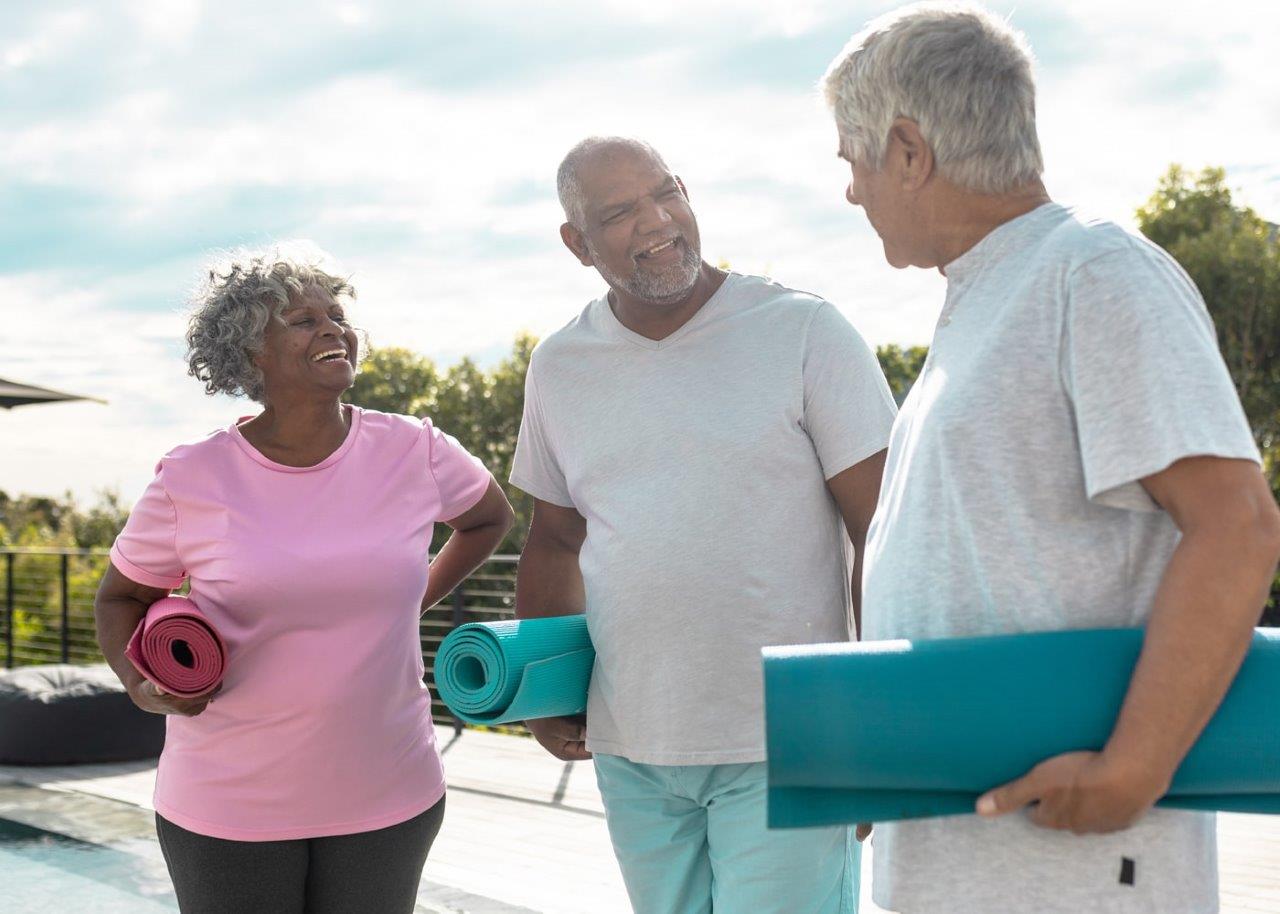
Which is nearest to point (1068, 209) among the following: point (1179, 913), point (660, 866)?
point (1179, 913)

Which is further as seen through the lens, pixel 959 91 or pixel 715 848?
pixel 715 848

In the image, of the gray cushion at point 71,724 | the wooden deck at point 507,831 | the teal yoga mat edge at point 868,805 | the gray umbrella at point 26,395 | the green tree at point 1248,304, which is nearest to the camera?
the teal yoga mat edge at point 868,805

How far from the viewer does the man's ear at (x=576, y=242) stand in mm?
1990

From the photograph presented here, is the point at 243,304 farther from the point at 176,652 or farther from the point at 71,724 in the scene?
the point at 71,724

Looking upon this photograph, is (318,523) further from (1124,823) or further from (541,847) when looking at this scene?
(541,847)

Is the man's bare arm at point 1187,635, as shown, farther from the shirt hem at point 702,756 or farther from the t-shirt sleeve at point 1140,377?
the shirt hem at point 702,756

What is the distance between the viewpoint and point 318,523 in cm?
200

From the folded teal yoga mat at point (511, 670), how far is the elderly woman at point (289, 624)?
10.2 inches

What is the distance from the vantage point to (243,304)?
212cm

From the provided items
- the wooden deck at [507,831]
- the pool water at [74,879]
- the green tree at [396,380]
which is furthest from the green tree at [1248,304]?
the pool water at [74,879]

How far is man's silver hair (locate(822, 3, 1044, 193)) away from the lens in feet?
3.73

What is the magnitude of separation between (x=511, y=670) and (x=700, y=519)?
1.07 ft

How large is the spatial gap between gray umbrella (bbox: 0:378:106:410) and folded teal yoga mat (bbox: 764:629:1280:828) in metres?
6.50

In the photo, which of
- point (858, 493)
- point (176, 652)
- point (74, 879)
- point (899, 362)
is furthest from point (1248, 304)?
point (176, 652)
